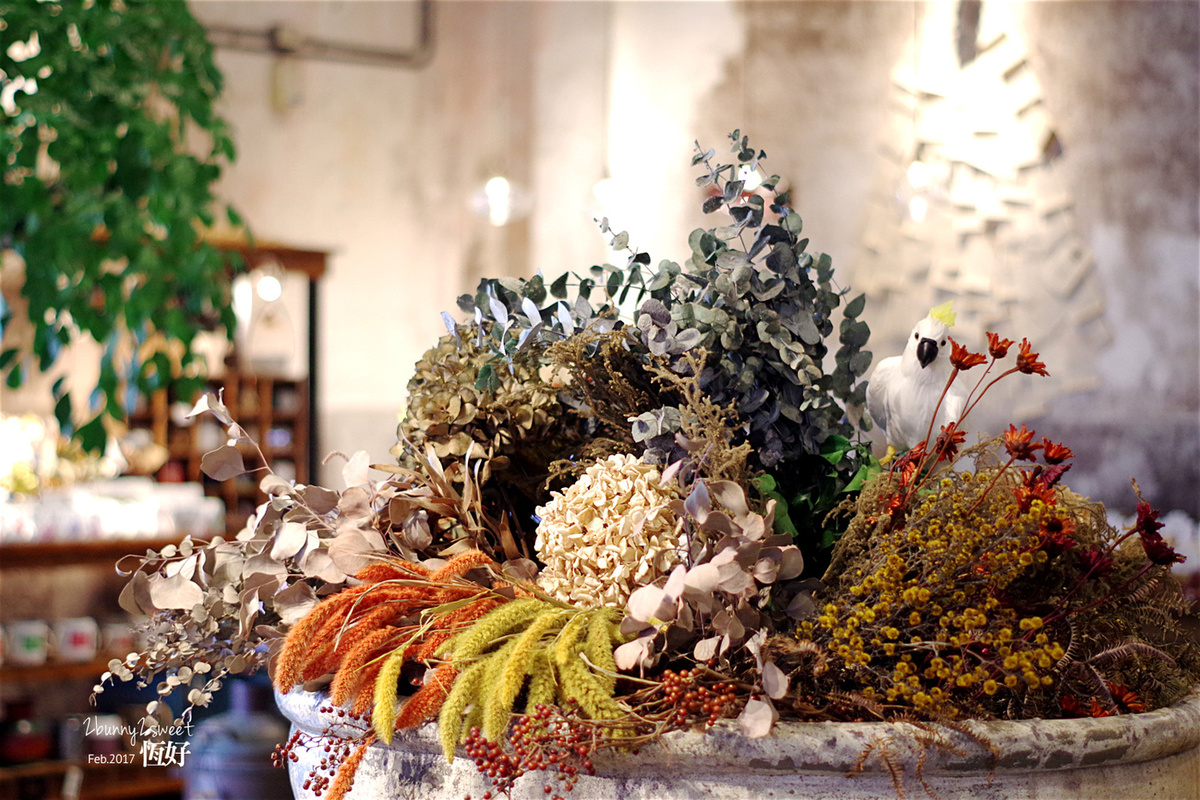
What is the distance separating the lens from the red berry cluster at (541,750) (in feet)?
1.71

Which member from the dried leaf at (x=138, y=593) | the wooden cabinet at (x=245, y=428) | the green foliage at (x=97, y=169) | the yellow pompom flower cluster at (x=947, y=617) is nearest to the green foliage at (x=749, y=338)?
the yellow pompom flower cluster at (x=947, y=617)

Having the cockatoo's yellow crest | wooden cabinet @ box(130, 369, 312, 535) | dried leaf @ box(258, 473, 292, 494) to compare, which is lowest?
wooden cabinet @ box(130, 369, 312, 535)

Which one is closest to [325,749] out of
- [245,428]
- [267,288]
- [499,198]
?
[267,288]

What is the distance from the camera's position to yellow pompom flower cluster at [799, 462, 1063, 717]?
555mm

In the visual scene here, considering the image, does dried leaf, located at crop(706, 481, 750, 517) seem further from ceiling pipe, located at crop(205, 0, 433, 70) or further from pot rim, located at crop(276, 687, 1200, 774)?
ceiling pipe, located at crop(205, 0, 433, 70)

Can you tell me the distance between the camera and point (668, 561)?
657mm

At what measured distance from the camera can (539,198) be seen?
16.7ft

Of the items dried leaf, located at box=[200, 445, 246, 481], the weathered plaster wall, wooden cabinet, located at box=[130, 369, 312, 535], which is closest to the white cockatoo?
dried leaf, located at box=[200, 445, 246, 481]

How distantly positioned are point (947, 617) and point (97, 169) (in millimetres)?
1950

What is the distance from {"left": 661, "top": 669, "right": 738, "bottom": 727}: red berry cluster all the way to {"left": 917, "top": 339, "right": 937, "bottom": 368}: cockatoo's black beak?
0.37 m

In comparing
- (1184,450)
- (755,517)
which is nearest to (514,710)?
(755,517)

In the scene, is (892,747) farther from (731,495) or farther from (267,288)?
(267,288)

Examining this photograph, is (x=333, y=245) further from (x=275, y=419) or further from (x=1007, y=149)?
(x=1007, y=149)

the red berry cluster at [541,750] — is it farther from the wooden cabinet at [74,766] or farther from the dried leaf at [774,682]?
the wooden cabinet at [74,766]
